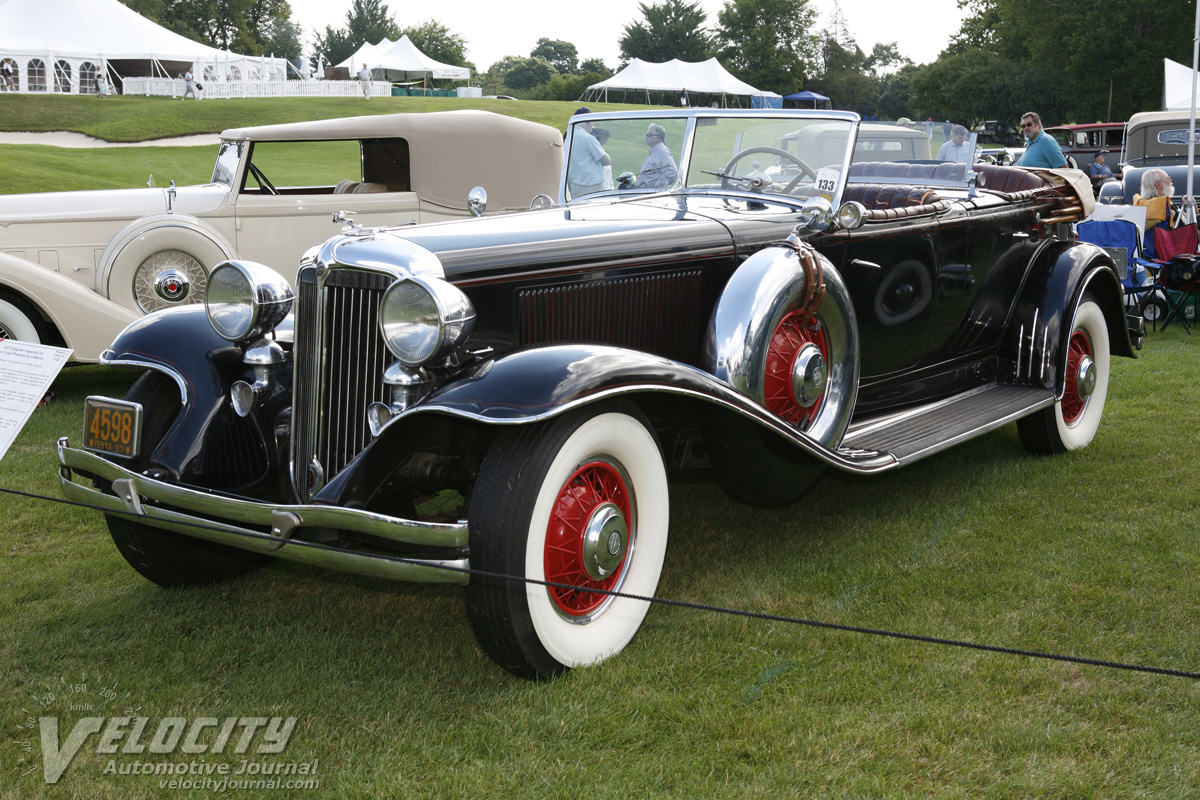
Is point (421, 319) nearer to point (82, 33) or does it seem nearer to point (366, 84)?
point (82, 33)

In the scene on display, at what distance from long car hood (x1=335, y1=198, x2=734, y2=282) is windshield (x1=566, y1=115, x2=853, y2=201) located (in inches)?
17.4

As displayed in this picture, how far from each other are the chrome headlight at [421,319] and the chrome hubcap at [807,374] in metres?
1.44

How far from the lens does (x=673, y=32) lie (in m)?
71.9

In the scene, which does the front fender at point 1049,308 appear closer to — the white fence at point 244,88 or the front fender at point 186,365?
the front fender at point 186,365

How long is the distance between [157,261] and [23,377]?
3.76 meters

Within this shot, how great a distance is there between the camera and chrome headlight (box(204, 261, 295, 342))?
3.34m

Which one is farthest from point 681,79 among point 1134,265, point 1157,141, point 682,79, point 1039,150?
point 1134,265

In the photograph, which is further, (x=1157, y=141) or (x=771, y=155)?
(x=1157, y=141)

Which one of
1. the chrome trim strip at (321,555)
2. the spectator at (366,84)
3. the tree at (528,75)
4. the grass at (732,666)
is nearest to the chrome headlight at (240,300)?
the chrome trim strip at (321,555)

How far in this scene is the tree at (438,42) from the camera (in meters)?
75.2

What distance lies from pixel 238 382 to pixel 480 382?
1.13 metres

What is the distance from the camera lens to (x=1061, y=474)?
4840mm

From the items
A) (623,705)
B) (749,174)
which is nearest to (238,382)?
(623,705)

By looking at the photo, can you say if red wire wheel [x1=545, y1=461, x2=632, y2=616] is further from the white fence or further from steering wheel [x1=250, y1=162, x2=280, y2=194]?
the white fence
